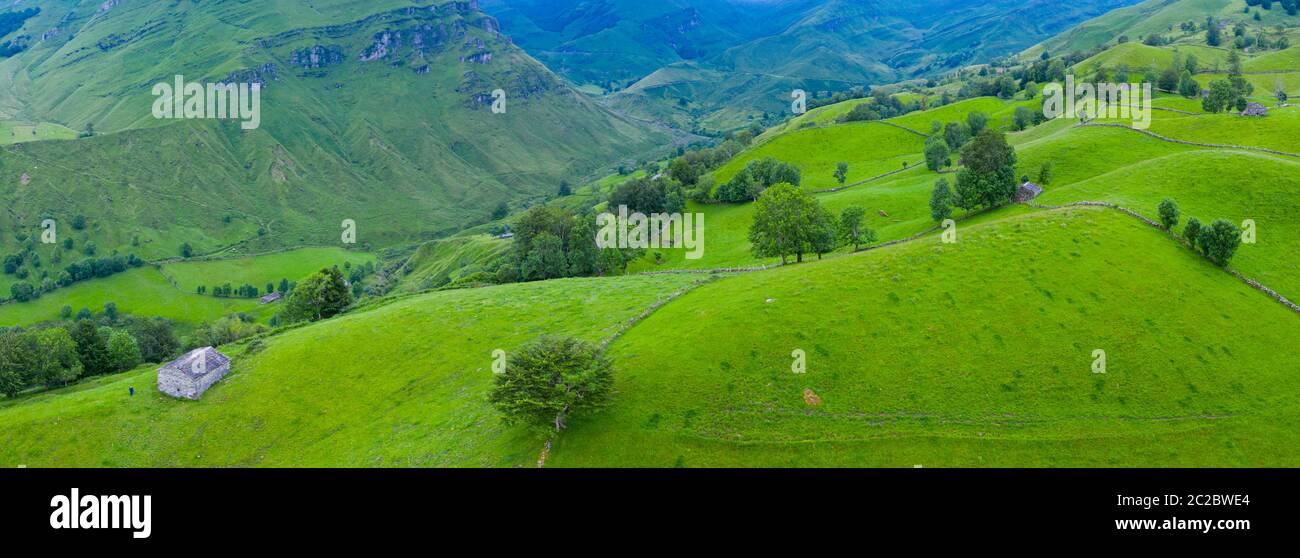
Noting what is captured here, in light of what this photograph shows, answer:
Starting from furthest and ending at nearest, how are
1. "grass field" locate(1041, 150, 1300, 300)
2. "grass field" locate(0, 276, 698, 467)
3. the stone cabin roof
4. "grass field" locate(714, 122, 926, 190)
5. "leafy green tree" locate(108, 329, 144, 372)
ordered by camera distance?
"grass field" locate(714, 122, 926, 190) → "leafy green tree" locate(108, 329, 144, 372) → "grass field" locate(1041, 150, 1300, 300) → the stone cabin roof → "grass field" locate(0, 276, 698, 467)

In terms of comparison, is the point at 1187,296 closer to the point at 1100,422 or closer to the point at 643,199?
the point at 1100,422

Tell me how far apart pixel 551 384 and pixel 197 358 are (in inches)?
1883

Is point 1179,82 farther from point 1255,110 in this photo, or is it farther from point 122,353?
point 122,353

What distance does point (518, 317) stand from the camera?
7919 cm

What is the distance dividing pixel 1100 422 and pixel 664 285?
4898cm

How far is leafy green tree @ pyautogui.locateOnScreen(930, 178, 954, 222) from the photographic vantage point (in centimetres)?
9731

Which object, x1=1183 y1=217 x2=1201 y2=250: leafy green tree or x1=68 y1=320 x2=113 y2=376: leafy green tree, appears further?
x1=68 y1=320 x2=113 y2=376: leafy green tree

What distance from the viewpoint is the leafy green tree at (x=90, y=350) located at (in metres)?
86.1

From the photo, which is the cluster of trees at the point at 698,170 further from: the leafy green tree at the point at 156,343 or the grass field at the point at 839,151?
the leafy green tree at the point at 156,343

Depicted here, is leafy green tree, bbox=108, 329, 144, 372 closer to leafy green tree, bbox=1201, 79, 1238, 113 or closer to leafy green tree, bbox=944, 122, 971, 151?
leafy green tree, bbox=944, 122, 971, 151

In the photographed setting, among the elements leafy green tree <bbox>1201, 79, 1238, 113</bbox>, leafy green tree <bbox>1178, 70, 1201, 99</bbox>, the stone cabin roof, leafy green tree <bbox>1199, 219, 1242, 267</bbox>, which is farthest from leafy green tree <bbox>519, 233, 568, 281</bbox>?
leafy green tree <bbox>1178, 70, 1201, 99</bbox>

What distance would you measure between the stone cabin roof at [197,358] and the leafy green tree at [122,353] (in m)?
28.4

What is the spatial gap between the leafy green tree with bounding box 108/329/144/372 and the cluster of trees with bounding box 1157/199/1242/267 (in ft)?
457

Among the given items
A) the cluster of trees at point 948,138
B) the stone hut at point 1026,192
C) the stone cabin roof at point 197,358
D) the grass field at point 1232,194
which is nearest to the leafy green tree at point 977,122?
the cluster of trees at point 948,138
